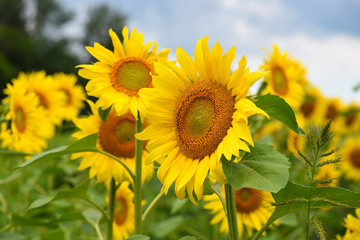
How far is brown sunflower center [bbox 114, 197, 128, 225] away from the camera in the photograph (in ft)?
7.57

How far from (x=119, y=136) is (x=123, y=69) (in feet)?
1.16

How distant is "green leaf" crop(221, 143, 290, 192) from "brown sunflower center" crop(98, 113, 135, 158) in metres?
0.78

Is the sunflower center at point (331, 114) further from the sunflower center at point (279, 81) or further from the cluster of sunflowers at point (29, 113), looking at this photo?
the cluster of sunflowers at point (29, 113)

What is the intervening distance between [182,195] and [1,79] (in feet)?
70.0

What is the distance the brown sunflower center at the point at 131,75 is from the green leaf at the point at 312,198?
2.13ft

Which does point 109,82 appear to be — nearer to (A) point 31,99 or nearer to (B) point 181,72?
(B) point 181,72

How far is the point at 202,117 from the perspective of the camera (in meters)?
1.31

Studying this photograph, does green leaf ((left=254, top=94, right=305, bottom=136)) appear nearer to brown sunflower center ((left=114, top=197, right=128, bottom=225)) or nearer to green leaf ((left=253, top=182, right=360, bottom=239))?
green leaf ((left=253, top=182, right=360, bottom=239))

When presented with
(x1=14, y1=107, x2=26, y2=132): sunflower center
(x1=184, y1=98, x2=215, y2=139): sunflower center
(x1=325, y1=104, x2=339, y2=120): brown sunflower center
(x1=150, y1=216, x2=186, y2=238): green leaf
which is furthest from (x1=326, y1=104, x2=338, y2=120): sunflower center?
(x1=14, y1=107, x2=26, y2=132): sunflower center

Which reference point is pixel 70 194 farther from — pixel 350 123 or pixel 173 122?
pixel 350 123

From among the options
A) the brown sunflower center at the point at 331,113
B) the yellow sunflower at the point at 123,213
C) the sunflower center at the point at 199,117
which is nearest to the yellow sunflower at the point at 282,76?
the brown sunflower center at the point at 331,113

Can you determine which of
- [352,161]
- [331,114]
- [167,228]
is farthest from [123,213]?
[352,161]

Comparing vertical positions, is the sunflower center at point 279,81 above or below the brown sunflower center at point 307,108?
below

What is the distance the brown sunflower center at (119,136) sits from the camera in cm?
189
